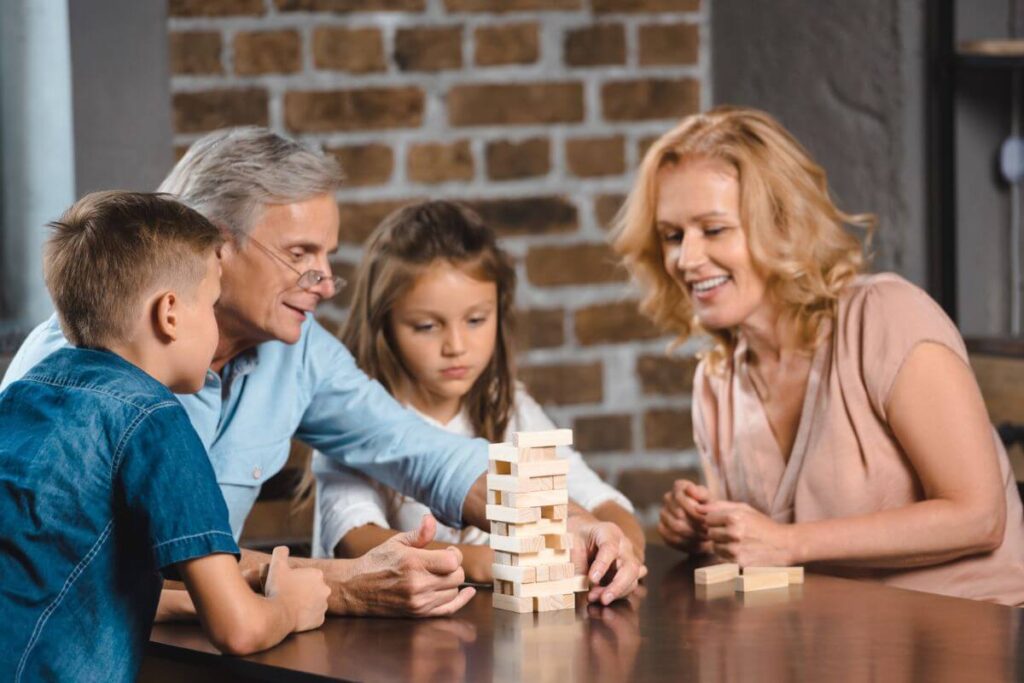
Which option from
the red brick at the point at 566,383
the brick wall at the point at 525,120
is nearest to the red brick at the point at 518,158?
the brick wall at the point at 525,120

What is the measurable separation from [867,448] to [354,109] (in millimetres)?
1303

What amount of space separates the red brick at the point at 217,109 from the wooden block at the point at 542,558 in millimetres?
1416

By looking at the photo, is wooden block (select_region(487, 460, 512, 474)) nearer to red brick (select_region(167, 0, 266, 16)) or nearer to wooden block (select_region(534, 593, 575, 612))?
Result: wooden block (select_region(534, 593, 575, 612))

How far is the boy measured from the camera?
158 centimetres

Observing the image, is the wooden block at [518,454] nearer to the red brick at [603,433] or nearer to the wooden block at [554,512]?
the wooden block at [554,512]

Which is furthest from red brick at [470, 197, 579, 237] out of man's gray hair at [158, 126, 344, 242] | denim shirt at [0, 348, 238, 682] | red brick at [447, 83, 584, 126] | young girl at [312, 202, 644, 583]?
denim shirt at [0, 348, 238, 682]

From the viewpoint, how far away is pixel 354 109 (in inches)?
120

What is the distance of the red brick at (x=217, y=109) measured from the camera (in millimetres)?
2930

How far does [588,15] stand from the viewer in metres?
3.21

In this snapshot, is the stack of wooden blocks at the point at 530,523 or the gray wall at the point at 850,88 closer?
the stack of wooden blocks at the point at 530,523

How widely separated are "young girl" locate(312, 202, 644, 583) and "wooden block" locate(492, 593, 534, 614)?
0.53 meters

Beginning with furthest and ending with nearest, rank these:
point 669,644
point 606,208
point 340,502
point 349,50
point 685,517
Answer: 1. point 606,208
2. point 349,50
3. point 340,502
4. point 685,517
5. point 669,644

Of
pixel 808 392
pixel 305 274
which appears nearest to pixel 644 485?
pixel 808 392

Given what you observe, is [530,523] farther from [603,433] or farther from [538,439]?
[603,433]
